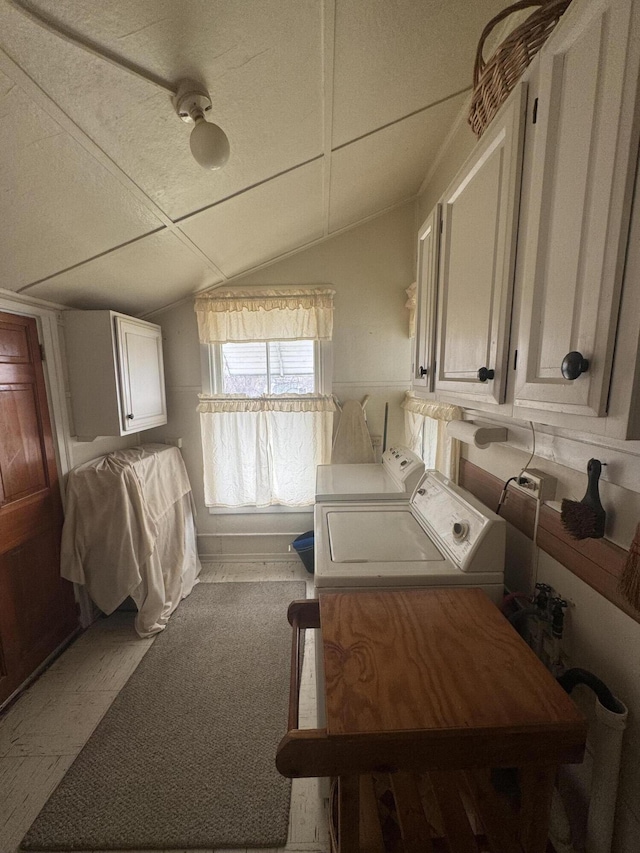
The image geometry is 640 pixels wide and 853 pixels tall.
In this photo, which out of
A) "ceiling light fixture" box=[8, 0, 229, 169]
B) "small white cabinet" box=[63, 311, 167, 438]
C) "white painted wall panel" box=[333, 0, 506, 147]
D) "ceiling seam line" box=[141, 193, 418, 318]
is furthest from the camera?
"ceiling seam line" box=[141, 193, 418, 318]

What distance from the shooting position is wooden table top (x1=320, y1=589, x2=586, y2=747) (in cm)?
66

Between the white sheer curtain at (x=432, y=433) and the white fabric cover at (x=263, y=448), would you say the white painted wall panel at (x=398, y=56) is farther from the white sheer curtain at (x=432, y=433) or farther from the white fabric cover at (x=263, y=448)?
A: the white fabric cover at (x=263, y=448)

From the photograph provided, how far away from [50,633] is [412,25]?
3238 mm

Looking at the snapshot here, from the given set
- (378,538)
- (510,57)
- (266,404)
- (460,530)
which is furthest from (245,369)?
(510,57)

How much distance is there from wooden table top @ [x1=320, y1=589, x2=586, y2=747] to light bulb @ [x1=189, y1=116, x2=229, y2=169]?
1.37m

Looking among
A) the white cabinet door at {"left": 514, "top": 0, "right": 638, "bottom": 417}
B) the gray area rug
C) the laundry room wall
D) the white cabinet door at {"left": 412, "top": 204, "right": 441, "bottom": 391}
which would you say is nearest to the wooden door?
the gray area rug

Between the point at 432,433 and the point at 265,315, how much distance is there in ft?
5.08

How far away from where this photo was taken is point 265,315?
259 centimetres

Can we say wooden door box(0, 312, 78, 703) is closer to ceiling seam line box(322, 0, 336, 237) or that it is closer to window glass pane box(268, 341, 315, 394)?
window glass pane box(268, 341, 315, 394)

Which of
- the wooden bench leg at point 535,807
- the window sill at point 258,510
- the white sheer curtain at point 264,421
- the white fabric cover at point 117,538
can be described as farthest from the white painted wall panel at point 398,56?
the window sill at point 258,510

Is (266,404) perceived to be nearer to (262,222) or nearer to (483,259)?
(262,222)

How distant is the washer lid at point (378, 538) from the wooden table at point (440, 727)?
28 cm

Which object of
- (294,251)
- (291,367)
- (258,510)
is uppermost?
(294,251)

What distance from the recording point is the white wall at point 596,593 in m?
0.79
